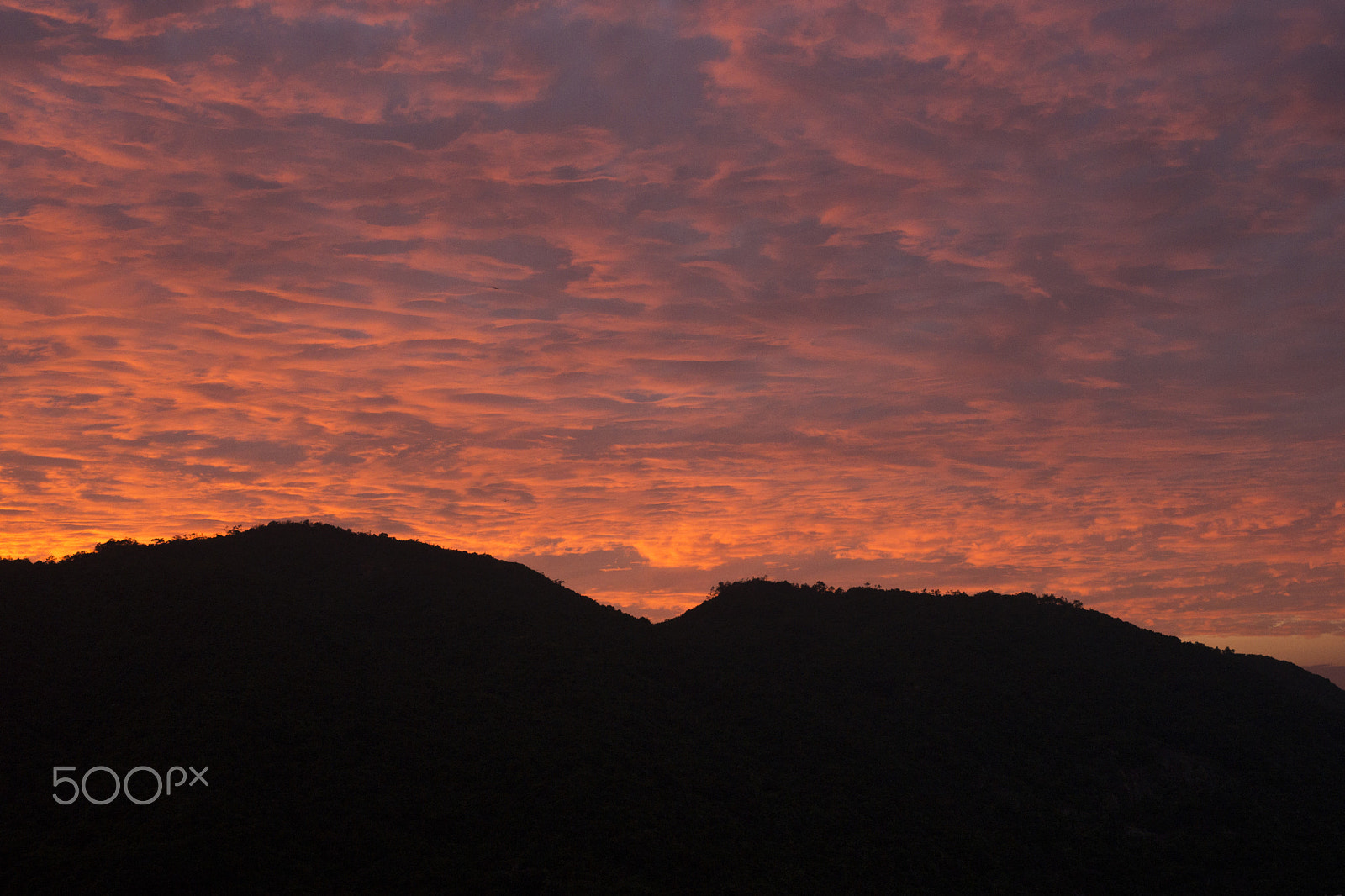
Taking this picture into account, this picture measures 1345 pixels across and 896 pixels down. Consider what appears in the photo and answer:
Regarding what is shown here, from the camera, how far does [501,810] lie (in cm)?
3662

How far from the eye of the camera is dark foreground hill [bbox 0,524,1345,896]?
110ft

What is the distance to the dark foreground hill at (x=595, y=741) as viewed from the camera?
110ft

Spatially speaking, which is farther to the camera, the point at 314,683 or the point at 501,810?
the point at 314,683

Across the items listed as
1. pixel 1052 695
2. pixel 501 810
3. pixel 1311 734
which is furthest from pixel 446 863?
pixel 1311 734

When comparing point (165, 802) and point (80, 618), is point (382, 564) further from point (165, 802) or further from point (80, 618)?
point (165, 802)

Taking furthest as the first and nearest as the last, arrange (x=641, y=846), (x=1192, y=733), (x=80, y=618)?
(x=1192, y=733)
(x=80, y=618)
(x=641, y=846)

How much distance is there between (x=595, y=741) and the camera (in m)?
43.7

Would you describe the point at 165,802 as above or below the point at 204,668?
below

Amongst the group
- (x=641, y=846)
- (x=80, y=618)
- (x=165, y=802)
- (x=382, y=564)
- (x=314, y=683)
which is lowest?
(x=641, y=846)

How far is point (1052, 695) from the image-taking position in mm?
55781

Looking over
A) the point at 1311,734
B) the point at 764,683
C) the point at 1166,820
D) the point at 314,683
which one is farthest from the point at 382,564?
the point at 1311,734

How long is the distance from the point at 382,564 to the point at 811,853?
3596 centimetres

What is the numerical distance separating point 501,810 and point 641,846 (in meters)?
6.27

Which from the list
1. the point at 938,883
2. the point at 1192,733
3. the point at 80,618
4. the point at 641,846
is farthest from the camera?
the point at 1192,733
